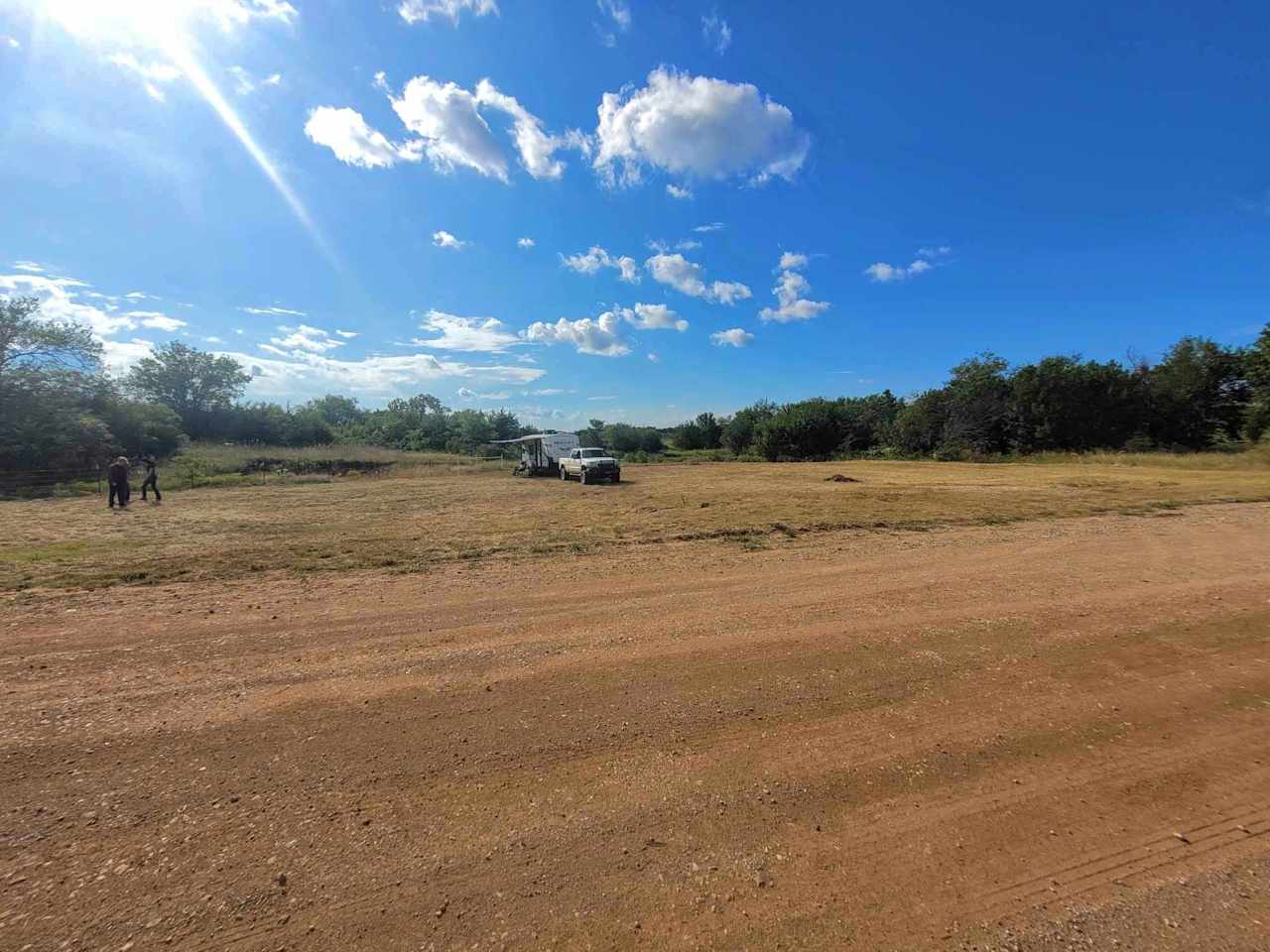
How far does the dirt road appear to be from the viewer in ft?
7.20

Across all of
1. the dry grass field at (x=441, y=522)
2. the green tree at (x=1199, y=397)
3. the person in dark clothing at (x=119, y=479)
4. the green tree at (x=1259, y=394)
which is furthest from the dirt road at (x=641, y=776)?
the green tree at (x=1199, y=397)

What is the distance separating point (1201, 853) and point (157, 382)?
228ft

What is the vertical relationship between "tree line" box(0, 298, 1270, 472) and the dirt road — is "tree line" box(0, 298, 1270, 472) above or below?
above

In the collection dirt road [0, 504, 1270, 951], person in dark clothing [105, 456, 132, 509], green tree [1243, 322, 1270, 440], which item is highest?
green tree [1243, 322, 1270, 440]

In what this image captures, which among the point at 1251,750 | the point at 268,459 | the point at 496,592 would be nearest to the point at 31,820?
the point at 496,592

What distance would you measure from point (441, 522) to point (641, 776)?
470 inches

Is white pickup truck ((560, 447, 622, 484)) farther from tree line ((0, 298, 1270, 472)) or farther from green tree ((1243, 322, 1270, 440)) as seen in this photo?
green tree ((1243, 322, 1270, 440))

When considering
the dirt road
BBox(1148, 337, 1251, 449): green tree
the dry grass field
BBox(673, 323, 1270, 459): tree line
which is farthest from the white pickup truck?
BBox(1148, 337, 1251, 449): green tree

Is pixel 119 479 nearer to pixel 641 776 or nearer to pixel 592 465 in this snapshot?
pixel 592 465

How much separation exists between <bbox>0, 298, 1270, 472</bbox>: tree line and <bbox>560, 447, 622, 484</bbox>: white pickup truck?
79.1 ft

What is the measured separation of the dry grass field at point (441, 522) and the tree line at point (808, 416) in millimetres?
11698

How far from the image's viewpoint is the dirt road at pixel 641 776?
2.20 m

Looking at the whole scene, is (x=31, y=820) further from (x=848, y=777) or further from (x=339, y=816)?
(x=848, y=777)

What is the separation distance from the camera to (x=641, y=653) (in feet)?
15.8
